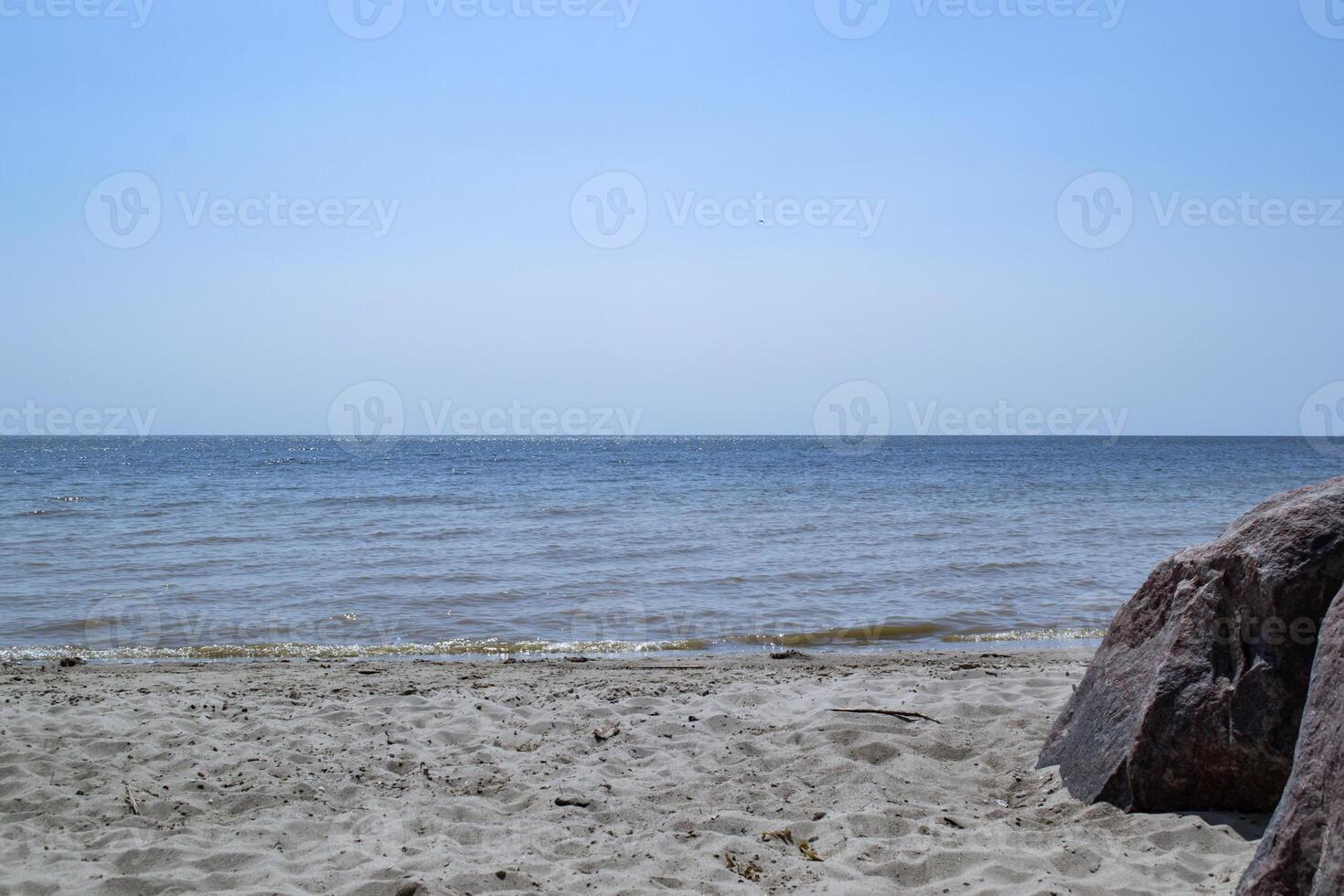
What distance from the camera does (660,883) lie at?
12.1 ft

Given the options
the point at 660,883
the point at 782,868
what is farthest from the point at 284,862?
the point at 782,868

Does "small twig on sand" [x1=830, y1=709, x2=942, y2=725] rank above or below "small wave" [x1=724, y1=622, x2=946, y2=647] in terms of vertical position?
above

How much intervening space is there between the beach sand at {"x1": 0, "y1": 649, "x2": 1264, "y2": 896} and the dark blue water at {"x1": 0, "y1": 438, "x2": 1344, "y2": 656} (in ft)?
9.34

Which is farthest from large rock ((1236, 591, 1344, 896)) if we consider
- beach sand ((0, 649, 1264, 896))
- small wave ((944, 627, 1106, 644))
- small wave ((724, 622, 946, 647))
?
small wave ((944, 627, 1106, 644))

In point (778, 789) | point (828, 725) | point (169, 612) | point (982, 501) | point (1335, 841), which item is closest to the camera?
point (1335, 841)

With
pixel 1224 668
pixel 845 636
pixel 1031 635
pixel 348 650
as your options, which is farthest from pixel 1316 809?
pixel 348 650

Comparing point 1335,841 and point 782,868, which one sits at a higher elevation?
point 1335,841

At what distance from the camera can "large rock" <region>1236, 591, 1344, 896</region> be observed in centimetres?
263

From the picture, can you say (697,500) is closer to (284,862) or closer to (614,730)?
(614,730)

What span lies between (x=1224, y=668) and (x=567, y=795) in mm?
3079

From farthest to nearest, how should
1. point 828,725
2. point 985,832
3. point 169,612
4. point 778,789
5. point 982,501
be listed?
point 982,501 → point 169,612 → point 828,725 → point 778,789 → point 985,832

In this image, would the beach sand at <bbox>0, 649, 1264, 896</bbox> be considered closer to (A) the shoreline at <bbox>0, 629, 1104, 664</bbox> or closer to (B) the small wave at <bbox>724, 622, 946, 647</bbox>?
Result: (A) the shoreline at <bbox>0, 629, 1104, 664</bbox>

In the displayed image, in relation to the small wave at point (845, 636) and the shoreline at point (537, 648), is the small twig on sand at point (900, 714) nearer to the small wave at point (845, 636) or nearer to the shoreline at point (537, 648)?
the shoreline at point (537, 648)

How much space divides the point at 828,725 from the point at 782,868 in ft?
5.79
